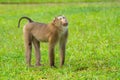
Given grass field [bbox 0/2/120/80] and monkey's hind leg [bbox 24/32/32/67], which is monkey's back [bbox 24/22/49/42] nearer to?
monkey's hind leg [bbox 24/32/32/67]

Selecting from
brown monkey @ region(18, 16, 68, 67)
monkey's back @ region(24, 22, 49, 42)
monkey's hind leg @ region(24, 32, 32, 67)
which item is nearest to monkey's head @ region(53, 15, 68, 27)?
brown monkey @ region(18, 16, 68, 67)

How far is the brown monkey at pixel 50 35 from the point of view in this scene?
989 cm

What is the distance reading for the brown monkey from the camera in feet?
32.4

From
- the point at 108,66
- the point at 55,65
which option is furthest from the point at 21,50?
the point at 108,66

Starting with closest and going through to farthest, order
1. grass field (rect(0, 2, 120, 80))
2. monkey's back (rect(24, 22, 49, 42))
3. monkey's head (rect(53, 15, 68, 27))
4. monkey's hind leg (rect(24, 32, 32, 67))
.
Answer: grass field (rect(0, 2, 120, 80)) < monkey's head (rect(53, 15, 68, 27)) < monkey's back (rect(24, 22, 49, 42)) < monkey's hind leg (rect(24, 32, 32, 67))

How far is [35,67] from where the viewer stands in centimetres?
1038

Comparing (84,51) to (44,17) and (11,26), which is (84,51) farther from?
(44,17)

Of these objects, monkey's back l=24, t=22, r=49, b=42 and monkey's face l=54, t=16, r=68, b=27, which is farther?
monkey's back l=24, t=22, r=49, b=42

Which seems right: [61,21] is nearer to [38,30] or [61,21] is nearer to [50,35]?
[50,35]

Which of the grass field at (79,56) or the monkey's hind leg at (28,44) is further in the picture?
the monkey's hind leg at (28,44)

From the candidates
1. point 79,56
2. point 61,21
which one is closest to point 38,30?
point 61,21

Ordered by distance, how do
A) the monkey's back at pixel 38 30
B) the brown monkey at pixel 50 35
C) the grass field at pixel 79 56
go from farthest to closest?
the monkey's back at pixel 38 30 < the brown monkey at pixel 50 35 < the grass field at pixel 79 56

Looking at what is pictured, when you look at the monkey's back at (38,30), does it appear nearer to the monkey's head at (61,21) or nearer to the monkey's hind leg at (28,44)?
the monkey's hind leg at (28,44)

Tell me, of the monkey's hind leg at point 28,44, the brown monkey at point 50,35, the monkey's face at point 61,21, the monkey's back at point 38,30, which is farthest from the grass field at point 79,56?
the monkey's face at point 61,21
